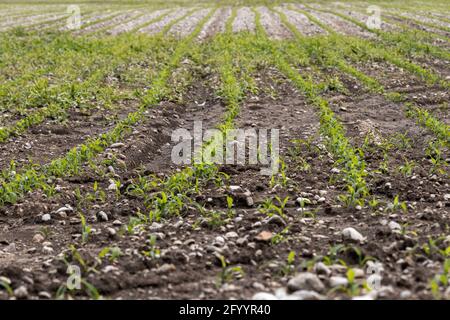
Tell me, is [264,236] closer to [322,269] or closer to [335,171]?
[322,269]

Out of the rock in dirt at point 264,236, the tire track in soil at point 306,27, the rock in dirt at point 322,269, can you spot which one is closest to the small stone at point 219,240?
the rock in dirt at point 264,236

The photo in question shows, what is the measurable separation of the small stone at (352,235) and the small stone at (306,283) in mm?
1010

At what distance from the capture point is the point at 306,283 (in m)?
4.69

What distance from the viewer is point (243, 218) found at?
6395 mm

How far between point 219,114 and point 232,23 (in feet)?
69.1

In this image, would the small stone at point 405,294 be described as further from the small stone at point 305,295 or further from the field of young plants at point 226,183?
the small stone at point 305,295

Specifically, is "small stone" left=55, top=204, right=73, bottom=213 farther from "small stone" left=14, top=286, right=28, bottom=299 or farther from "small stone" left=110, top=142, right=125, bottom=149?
"small stone" left=110, top=142, right=125, bottom=149

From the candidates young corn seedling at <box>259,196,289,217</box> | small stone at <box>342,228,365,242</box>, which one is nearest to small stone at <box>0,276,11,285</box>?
young corn seedling at <box>259,196,289,217</box>

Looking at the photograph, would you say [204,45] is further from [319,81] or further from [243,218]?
[243,218]

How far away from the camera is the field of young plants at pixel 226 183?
16.4 ft

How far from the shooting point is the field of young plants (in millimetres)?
5004

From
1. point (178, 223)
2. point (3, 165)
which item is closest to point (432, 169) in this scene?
point (178, 223)

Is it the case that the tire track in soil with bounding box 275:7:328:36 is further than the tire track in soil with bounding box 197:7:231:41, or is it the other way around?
the tire track in soil with bounding box 197:7:231:41

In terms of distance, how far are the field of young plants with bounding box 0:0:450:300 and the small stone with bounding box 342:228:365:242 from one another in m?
0.02
